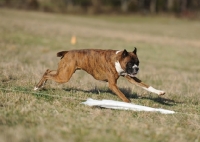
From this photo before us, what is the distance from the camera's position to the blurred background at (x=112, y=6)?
64438 mm

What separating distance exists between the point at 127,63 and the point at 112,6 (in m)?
65.9

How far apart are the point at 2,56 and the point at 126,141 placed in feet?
38.0

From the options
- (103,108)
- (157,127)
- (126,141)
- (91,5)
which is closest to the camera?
(126,141)

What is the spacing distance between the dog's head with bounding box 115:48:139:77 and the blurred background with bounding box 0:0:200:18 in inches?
2228

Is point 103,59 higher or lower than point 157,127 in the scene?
higher

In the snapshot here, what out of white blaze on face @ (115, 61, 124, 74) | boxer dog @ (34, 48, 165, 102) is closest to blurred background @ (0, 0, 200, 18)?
boxer dog @ (34, 48, 165, 102)

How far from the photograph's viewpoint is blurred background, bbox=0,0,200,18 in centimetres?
6444

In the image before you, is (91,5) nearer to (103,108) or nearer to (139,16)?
(139,16)

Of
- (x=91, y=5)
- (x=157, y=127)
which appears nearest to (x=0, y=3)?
(x=91, y=5)

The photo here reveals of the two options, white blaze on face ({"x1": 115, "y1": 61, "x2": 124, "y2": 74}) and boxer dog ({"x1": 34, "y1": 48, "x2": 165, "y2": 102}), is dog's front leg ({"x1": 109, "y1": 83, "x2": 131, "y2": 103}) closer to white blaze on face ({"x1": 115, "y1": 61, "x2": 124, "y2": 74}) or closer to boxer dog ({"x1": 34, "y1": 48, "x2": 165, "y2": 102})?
boxer dog ({"x1": 34, "y1": 48, "x2": 165, "y2": 102})

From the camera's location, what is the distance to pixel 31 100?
778 centimetres

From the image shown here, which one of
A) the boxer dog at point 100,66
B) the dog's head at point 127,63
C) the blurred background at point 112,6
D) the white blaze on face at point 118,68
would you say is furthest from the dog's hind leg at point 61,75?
the blurred background at point 112,6

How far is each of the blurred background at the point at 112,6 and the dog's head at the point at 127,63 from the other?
56.6 metres

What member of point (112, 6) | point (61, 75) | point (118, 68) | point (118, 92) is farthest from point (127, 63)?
point (112, 6)
